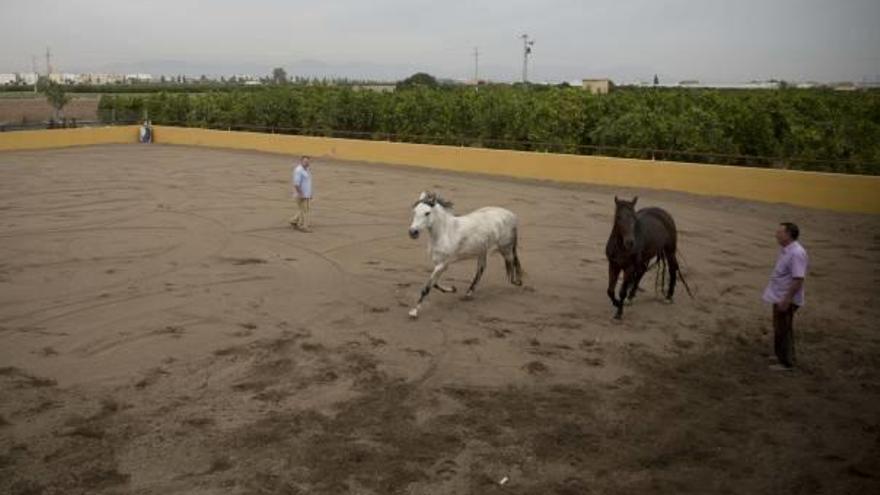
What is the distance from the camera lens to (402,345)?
28.4ft

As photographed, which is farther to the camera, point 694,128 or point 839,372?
point 694,128

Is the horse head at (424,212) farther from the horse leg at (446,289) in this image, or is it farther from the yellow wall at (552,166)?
the yellow wall at (552,166)

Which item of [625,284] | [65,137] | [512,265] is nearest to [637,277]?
[625,284]

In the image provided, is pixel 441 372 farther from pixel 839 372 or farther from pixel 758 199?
pixel 758 199

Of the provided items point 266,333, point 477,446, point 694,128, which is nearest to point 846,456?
point 477,446

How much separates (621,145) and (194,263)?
1723cm

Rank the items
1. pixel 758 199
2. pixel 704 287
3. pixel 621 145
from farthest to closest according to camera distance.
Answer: pixel 621 145
pixel 758 199
pixel 704 287

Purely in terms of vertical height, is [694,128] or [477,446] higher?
[694,128]

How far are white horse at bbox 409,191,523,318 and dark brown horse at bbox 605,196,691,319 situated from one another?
1764 millimetres

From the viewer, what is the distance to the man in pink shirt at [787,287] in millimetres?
7598


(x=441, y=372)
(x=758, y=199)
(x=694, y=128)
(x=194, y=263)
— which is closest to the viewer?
(x=441, y=372)

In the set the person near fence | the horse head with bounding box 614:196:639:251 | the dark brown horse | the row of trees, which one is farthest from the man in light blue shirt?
the person near fence

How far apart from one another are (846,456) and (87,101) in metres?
82.5

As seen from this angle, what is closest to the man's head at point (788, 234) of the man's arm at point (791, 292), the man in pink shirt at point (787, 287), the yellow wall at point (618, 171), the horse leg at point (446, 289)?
the man in pink shirt at point (787, 287)
